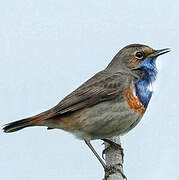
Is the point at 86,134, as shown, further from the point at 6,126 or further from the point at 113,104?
the point at 6,126

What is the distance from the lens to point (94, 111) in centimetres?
1009

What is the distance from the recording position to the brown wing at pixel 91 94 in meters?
10.2

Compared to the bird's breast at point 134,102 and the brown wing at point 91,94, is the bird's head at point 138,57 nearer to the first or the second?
the brown wing at point 91,94

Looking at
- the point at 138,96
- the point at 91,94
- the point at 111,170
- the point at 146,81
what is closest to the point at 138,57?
the point at 146,81

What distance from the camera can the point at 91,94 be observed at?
1031 cm

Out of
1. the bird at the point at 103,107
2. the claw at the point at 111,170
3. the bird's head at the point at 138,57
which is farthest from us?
the bird's head at the point at 138,57

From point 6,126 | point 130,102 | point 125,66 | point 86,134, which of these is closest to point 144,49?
point 125,66

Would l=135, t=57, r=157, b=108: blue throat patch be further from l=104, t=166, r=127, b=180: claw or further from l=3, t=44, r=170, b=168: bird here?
l=104, t=166, r=127, b=180: claw

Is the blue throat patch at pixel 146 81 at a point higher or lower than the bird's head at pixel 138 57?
lower

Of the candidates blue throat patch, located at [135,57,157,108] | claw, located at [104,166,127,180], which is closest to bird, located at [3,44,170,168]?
blue throat patch, located at [135,57,157,108]

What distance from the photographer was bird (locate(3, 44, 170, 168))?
9.95 m

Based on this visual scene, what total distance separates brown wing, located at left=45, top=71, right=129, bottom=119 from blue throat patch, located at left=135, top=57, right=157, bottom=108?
311 millimetres

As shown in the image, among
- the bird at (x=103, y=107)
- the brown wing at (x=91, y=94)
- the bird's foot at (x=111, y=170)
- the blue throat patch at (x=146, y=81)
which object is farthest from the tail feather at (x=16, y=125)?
the blue throat patch at (x=146, y=81)

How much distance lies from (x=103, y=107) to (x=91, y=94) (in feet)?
1.24
